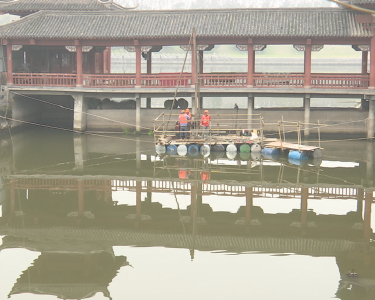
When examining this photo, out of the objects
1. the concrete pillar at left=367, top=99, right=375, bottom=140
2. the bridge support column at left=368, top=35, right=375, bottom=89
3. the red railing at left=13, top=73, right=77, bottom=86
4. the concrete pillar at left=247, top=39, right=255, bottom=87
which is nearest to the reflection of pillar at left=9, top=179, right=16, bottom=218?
the red railing at left=13, top=73, right=77, bottom=86

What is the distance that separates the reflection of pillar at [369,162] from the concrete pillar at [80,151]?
10.6 meters

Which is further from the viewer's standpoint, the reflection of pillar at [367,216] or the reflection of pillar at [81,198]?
the reflection of pillar at [81,198]

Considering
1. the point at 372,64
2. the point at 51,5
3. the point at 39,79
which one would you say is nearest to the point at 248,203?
the point at 372,64

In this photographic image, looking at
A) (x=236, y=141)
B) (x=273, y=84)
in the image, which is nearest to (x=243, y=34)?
(x=273, y=84)

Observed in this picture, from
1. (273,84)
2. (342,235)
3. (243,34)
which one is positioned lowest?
(342,235)

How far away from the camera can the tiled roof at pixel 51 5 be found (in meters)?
37.2

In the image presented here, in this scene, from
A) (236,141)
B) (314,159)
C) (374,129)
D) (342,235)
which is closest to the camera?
(342,235)

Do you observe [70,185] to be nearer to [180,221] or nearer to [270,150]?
[180,221]

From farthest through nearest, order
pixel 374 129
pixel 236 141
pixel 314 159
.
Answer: pixel 374 129 → pixel 236 141 → pixel 314 159

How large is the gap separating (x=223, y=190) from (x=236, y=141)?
6979 mm

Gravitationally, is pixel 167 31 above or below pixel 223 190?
above

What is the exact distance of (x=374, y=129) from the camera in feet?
98.3

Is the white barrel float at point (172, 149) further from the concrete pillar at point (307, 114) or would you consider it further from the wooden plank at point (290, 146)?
the concrete pillar at point (307, 114)

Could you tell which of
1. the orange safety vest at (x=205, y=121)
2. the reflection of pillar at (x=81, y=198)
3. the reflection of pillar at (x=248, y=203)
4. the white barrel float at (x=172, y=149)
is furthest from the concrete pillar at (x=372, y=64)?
the reflection of pillar at (x=81, y=198)
